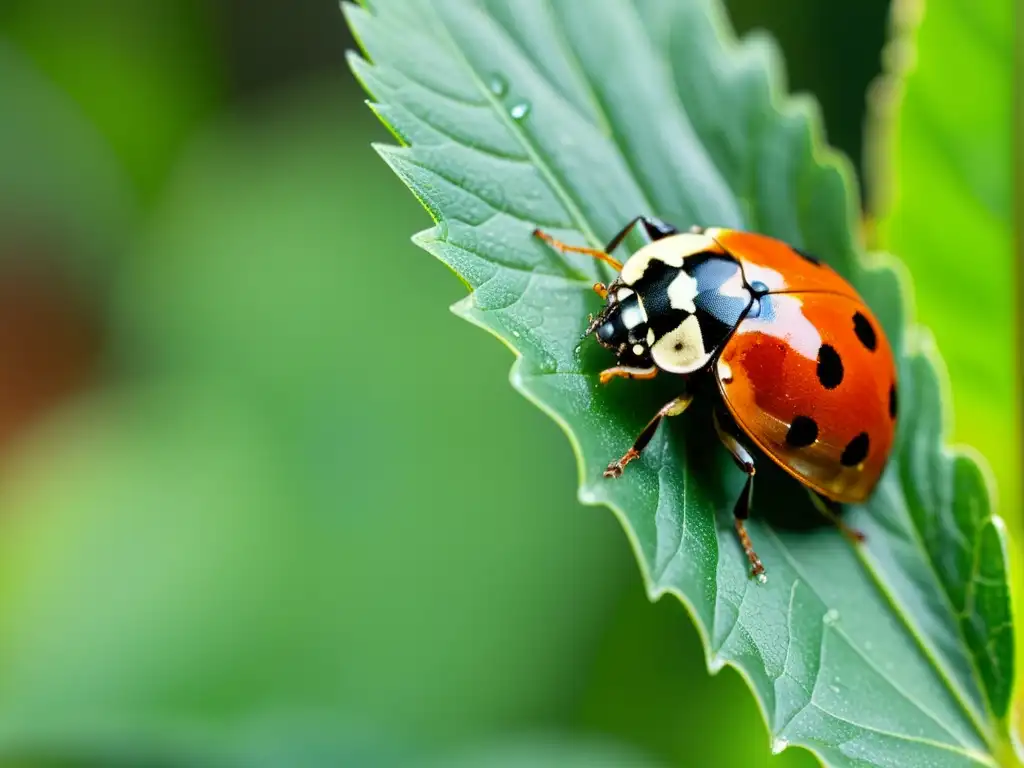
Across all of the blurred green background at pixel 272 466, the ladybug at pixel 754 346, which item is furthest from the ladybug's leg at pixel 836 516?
the blurred green background at pixel 272 466

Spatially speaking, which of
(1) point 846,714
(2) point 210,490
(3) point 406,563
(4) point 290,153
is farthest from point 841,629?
(4) point 290,153

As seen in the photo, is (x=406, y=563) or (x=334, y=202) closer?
(x=406, y=563)

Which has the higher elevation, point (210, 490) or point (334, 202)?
point (334, 202)

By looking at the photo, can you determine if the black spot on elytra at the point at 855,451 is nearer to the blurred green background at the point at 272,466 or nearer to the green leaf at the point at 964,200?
the green leaf at the point at 964,200

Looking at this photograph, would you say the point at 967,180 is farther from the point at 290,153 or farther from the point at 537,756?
the point at 290,153

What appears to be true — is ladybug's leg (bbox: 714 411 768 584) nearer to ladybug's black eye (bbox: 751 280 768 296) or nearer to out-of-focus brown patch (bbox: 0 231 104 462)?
ladybug's black eye (bbox: 751 280 768 296)
